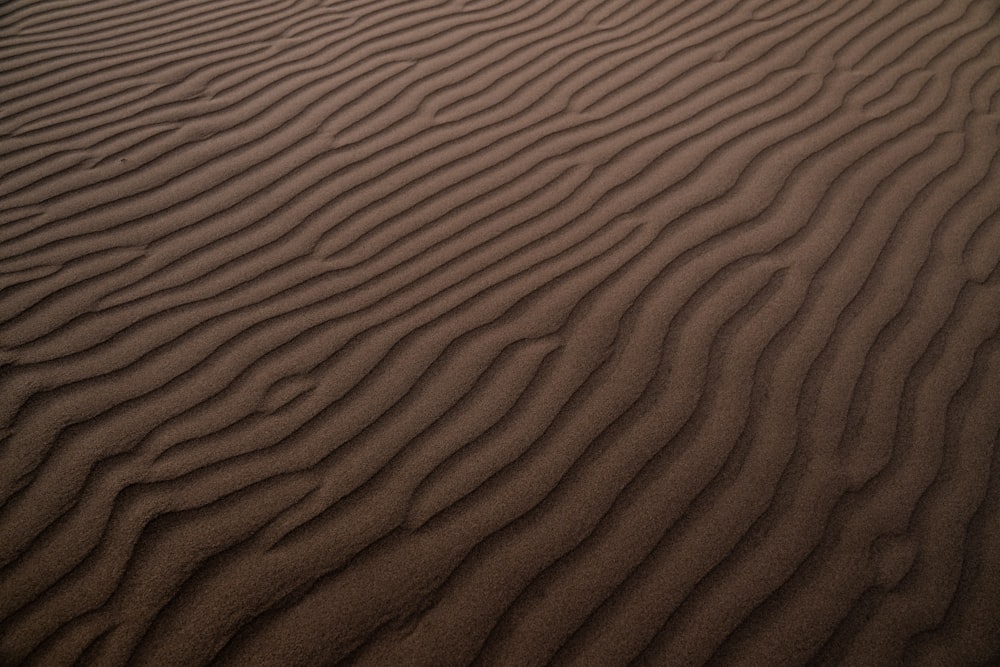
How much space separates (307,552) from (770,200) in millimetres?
2155

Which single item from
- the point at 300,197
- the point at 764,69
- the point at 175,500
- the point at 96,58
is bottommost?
the point at 175,500

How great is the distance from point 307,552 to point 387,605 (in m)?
0.26

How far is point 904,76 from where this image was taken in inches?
135

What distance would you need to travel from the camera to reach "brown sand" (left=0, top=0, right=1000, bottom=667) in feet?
5.56

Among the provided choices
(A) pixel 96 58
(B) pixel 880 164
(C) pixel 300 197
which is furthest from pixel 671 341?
(A) pixel 96 58

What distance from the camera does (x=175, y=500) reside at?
1862 millimetres

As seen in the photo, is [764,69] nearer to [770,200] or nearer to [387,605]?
[770,200]

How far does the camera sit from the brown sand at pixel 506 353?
170cm

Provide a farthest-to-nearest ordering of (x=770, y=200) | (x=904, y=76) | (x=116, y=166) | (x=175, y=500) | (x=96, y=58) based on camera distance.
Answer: (x=96, y=58) → (x=904, y=76) → (x=116, y=166) → (x=770, y=200) → (x=175, y=500)

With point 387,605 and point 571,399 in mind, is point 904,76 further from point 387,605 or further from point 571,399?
point 387,605

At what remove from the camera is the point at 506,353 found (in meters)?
2.24

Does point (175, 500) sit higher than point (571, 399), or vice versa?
point (175, 500)

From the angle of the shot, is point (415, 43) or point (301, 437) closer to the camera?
point (301, 437)

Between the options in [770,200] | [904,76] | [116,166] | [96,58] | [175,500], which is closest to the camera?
[175,500]
